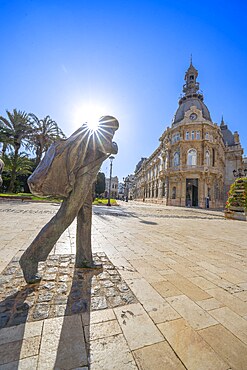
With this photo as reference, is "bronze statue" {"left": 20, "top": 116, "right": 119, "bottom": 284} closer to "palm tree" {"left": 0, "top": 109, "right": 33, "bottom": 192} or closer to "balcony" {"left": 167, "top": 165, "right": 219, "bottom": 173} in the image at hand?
"palm tree" {"left": 0, "top": 109, "right": 33, "bottom": 192}

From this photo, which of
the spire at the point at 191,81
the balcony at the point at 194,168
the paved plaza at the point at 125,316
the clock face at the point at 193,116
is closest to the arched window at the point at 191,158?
the balcony at the point at 194,168

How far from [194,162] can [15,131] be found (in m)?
27.5

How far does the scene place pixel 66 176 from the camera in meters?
2.15

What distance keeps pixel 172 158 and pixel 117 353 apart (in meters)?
33.1

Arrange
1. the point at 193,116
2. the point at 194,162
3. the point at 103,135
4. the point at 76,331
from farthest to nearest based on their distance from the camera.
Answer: the point at 193,116 → the point at 194,162 → the point at 103,135 → the point at 76,331

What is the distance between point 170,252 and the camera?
355 centimetres

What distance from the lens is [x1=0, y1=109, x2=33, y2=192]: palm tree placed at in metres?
21.8

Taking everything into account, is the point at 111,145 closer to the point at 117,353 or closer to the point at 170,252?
the point at 117,353

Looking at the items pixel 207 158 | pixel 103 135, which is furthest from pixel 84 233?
pixel 207 158

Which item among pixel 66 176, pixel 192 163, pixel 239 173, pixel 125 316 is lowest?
pixel 125 316

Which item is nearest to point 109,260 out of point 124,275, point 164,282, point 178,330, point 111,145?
point 124,275

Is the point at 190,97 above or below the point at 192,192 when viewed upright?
above

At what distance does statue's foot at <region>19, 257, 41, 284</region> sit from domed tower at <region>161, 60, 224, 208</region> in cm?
2871

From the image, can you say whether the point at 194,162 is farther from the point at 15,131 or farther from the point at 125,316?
the point at 125,316
